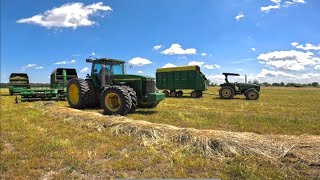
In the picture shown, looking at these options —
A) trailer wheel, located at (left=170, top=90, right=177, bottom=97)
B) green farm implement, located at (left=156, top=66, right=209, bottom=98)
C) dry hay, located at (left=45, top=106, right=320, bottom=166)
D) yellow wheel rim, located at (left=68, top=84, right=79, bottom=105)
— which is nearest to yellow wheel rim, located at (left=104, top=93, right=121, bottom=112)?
yellow wheel rim, located at (left=68, top=84, right=79, bottom=105)

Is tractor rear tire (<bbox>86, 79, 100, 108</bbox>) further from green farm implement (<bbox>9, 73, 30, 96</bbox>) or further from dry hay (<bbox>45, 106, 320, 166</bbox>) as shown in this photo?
green farm implement (<bbox>9, 73, 30, 96</bbox>)

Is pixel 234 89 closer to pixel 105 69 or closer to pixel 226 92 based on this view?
pixel 226 92

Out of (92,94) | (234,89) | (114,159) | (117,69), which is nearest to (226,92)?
(234,89)

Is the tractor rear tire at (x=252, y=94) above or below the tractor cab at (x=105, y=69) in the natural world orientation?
below

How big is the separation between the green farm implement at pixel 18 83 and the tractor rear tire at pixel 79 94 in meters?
16.6

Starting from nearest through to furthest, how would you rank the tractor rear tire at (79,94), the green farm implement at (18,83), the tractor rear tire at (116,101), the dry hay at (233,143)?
the dry hay at (233,143)
the tractor rear tire at (116,101)
the tractor rear tire at (79,94)
the green farm implement at (18,83)

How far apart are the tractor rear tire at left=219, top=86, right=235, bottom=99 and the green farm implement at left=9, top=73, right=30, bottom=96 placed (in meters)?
17.9

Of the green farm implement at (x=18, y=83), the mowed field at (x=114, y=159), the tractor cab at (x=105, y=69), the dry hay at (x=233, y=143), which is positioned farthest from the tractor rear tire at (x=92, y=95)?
the green farm implement at (x=18, y=83)

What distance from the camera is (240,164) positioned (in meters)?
5.80

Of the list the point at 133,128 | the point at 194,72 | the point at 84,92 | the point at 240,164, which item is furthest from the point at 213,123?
the point at 194,72

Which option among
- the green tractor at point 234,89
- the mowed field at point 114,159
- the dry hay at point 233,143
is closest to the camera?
the mowed field at point 114,159

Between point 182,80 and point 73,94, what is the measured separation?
518 inches

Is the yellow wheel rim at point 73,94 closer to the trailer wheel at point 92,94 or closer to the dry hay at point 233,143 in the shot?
the trailer wheel at point 92,94

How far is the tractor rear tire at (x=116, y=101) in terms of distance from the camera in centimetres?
1295
